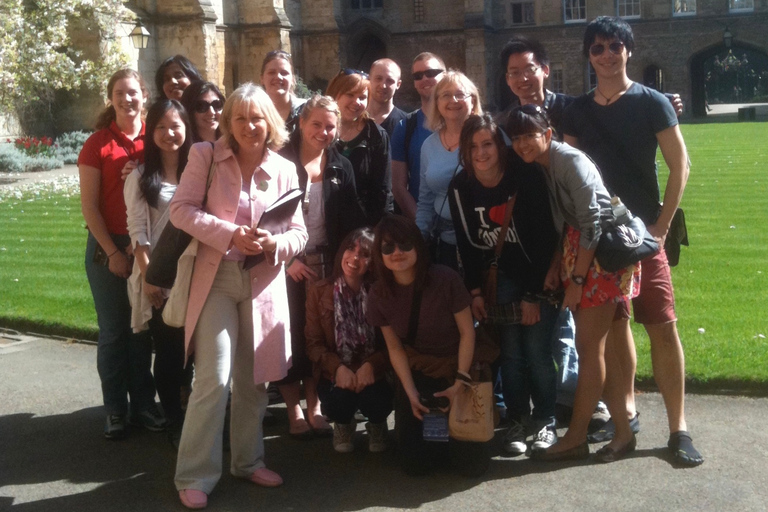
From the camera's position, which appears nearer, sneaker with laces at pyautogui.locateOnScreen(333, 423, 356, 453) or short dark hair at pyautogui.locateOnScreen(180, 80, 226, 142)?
sneaker with laces at pyautogui.locateOnScreen(333, 423, 356, 453)

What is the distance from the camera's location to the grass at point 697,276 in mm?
6637

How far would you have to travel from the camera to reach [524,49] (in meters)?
5.73

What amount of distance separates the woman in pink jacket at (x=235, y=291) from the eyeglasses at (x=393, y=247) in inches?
17.0

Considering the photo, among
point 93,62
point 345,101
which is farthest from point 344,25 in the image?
point 345,101

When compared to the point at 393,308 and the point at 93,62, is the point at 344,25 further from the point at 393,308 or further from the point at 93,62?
the point at 393,308

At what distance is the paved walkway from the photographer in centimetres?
449

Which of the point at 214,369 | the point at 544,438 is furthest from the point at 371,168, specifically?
the point at 544,438

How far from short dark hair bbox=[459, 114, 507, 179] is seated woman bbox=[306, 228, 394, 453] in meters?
0.77

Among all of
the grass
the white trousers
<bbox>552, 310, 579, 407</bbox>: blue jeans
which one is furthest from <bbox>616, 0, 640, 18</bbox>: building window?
the white trousers

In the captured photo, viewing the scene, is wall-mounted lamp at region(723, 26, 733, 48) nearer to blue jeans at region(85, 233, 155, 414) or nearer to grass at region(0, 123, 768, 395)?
grass at region(0, 123, 768, 395)

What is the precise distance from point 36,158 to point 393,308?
21.2m

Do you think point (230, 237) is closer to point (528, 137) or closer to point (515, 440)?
point (528, 137)

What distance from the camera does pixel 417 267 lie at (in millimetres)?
5094

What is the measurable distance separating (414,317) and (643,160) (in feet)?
4.87
